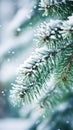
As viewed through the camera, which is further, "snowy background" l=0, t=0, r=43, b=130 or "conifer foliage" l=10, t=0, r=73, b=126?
"snowy background" l=0, t=0, r=43, b=130

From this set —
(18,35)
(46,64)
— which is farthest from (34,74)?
(18,35)

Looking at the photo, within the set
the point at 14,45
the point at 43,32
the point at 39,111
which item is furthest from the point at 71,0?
the point at 14,45

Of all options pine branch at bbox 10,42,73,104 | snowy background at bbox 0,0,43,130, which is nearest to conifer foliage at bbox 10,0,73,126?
pine branch at bbox 10,42,73,104

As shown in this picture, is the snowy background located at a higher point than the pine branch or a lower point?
higher

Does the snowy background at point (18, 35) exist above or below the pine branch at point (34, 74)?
above

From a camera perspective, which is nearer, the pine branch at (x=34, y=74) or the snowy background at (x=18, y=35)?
the pine branch at (x=34, y=74)

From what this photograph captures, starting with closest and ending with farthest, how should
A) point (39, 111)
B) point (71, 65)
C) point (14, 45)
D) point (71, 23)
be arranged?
point (71, 23) < point (71, 65) < point (39, 111) < point (14, 45)

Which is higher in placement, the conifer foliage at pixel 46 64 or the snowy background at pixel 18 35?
the snowy background at pixel 18 35

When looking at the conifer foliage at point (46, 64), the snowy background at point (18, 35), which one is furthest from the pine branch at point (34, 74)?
the snowy background at point (18, 35)

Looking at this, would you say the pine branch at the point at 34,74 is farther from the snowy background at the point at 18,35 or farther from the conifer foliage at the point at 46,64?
the snowy background at the point at 18,35

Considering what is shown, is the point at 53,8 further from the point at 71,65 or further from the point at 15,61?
the point at 15,61

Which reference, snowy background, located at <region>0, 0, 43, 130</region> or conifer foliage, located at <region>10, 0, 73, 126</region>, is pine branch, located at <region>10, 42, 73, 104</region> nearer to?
conifer foliage, located at <region>10, 0, 73, 126</region>
